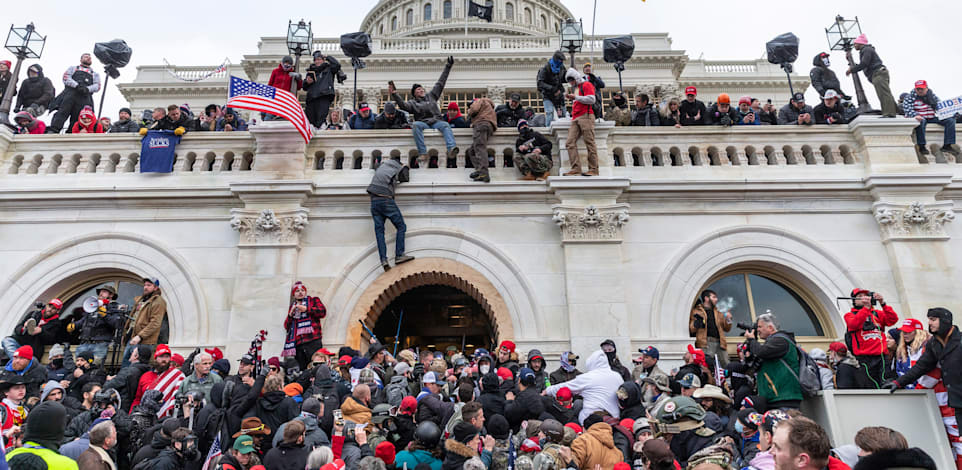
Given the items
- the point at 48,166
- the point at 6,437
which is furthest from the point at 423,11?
the point at 6,437

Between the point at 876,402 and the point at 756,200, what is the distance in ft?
20.5

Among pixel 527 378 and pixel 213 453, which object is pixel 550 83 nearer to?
pixel 527 378

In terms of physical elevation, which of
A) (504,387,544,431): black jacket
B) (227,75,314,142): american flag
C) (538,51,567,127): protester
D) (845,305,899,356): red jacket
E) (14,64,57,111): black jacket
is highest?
(14,64,57,111): black jacket

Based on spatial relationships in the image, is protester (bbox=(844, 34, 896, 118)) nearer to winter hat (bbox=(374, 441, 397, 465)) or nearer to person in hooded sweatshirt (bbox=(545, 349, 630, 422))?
person in hooded sweatshirt (bbox=(545, 349, 630, 422))

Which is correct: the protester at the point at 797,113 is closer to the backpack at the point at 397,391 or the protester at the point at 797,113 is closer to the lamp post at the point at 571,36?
the lamp post at the point at 571,36

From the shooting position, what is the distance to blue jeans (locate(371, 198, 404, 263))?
11578 mm

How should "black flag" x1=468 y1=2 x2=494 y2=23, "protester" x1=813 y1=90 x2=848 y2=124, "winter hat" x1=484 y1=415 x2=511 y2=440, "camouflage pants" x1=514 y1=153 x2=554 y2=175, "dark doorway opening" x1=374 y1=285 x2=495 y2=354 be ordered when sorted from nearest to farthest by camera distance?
"winter hat" x1=484 y1=415 x2=511 y2=440 < "camouflage pants" x1=514 y1=153 x2=554 y2=175 < "protester" x1=813 y1=90 x2=848 y2=124 < "dark doorway opening" x1=374 y1=285 x2=495 y2=354 < "black flag" x1=468 y1=2 x2=494 y2=23

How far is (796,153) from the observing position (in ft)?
41.5

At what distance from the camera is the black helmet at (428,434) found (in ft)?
20.9

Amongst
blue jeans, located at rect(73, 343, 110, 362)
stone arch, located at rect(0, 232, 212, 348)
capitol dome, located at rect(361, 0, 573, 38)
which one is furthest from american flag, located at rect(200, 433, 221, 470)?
capitol dome, located at rect(361, 0, 573, 38)

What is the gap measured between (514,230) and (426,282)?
215cm

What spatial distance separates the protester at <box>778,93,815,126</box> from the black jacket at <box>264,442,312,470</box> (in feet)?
40.1

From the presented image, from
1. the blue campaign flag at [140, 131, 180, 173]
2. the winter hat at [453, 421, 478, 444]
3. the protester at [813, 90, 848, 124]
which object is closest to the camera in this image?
the winter hat at [453, 421, 478, 444]

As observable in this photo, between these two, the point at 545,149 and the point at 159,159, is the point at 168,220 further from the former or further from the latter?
the point at 545,149
